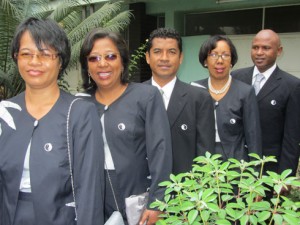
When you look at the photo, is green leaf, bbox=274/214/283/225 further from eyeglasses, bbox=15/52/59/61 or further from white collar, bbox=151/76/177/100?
white collar, bbox=151/76/177/100

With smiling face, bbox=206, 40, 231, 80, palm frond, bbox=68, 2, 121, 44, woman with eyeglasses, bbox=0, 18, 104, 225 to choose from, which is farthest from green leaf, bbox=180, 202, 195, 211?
palm frond, bbox=68, 2, 121, 44

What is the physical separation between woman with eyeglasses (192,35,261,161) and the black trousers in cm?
155

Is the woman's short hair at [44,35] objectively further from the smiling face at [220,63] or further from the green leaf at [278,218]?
the smiling face at [220,63]

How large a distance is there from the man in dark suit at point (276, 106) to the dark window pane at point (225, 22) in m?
4.79

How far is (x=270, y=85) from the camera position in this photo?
3361 millimetres

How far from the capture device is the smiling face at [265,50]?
3.38 metres

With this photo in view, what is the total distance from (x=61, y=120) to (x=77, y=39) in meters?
5.25

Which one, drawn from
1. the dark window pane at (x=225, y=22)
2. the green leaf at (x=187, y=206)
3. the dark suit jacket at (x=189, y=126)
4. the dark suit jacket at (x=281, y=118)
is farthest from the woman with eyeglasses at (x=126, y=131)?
the dark window pane at (x=225, y=22)

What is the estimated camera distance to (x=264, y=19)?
777 centimetres

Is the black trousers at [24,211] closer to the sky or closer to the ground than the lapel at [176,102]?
closer to the ground

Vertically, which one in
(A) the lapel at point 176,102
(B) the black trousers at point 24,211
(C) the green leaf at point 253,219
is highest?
(A) the lapel at point 176,102

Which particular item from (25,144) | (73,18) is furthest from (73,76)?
(25,144)

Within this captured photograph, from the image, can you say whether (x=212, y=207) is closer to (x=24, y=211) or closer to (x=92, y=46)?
(x=24, y=211)

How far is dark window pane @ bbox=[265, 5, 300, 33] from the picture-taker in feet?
24.3
